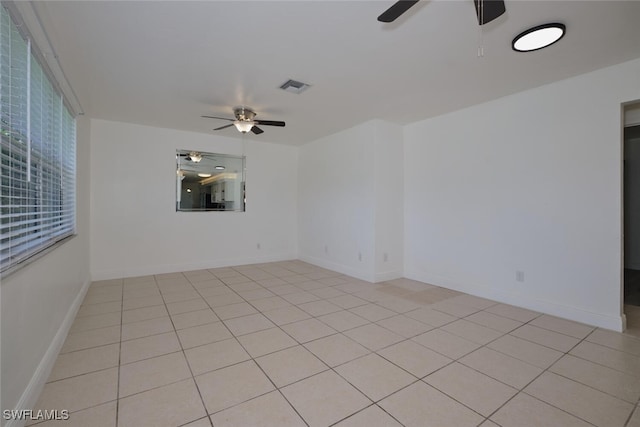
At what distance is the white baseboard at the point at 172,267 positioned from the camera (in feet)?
14.5

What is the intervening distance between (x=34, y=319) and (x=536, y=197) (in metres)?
4.57

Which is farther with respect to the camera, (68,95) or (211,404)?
(68,95)

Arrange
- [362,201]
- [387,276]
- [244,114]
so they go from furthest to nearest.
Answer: [362,201]
[387,276]
[244,114]

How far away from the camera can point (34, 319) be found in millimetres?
1783

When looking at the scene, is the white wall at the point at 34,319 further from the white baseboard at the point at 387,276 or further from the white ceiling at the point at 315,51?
the white baseboard at the point at 387,276

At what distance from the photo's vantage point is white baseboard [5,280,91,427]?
1528 mm

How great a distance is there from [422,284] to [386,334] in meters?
1.92

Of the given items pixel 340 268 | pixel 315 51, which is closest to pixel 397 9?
pixel 315 51

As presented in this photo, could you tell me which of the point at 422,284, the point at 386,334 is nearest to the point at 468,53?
the point at 386,334

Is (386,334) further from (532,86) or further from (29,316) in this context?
(532,86)

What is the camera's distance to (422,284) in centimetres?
428

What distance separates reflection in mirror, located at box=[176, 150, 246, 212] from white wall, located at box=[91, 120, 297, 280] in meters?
0.12

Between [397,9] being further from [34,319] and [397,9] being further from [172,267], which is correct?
[172,267]

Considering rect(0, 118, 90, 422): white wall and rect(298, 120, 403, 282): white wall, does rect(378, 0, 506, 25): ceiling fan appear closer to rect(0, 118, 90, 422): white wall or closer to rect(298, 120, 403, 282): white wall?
rect(0, 118, 90, 422): white wall
